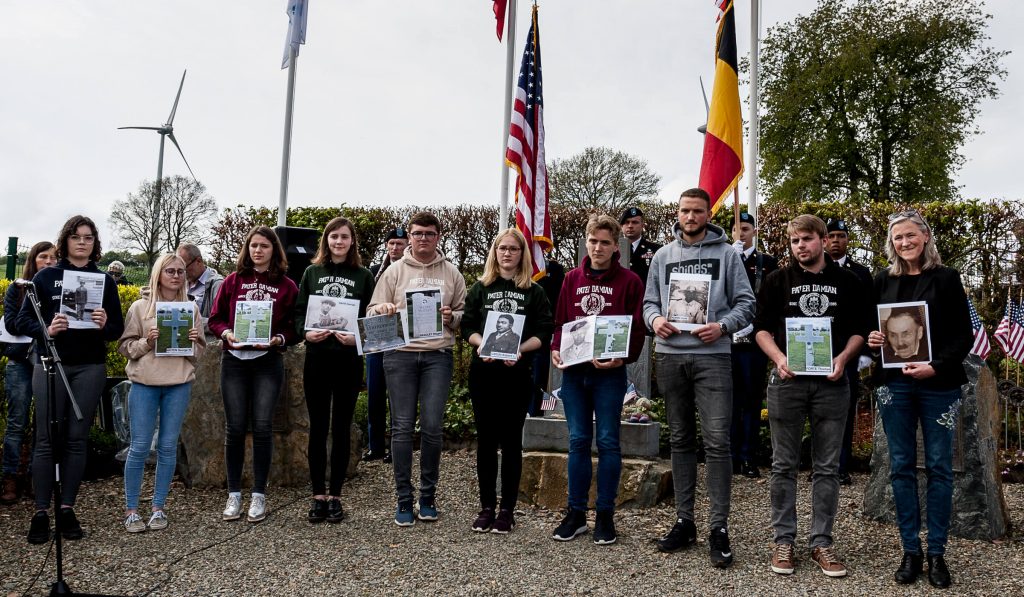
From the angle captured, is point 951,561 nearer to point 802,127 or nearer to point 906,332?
point 906,332

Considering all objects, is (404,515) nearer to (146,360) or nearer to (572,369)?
(572,369)

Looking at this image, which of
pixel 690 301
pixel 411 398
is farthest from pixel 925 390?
pixel 411 398

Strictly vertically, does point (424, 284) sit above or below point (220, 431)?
above

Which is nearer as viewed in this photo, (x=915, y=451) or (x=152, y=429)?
(x=915, y=451)

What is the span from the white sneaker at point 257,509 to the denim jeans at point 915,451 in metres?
4.17

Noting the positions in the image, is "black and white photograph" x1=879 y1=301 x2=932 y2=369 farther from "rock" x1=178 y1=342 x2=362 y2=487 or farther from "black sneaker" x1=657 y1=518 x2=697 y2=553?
"rock" x1=178 y1=342 x2=362 y2=487

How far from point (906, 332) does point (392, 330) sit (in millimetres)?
3160

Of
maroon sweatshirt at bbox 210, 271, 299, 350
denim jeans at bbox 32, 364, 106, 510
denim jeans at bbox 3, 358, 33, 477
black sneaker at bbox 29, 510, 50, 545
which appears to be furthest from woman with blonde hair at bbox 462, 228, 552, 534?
denim jeans at bbox 3, 358, 33, 477

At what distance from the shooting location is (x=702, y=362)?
458cm

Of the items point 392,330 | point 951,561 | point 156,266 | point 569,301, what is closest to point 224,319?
→ point 156,266

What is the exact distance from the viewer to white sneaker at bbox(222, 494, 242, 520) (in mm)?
5430

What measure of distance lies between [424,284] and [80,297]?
2288mm

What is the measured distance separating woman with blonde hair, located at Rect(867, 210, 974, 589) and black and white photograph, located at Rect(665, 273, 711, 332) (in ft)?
3.11

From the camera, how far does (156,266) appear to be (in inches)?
214
